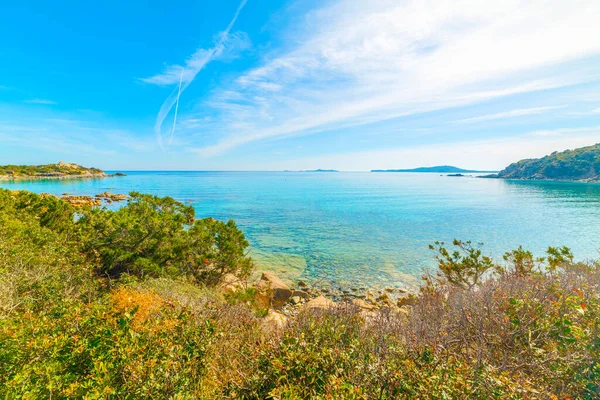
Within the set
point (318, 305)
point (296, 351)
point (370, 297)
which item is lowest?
point (370, 297)

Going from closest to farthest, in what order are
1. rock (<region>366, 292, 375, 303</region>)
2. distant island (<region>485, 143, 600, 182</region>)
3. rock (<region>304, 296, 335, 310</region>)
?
rock (<region>304, 296, 335, 310</region>), rock (<region>366, 292, 375, 303</region>), distant island (<region>485, 143, 600, 182</region>)

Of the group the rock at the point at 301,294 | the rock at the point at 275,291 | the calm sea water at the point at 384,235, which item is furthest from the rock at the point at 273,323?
the calm sea water at the point at 384,235

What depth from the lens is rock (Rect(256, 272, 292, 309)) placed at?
12.8 metres

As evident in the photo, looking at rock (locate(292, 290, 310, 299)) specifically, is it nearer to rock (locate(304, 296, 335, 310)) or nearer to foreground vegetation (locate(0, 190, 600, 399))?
rock (locate(304, 296, 335, 310))

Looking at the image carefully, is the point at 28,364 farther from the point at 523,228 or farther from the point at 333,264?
the point at 523,228

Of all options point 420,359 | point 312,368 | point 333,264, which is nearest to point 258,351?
point 312,368

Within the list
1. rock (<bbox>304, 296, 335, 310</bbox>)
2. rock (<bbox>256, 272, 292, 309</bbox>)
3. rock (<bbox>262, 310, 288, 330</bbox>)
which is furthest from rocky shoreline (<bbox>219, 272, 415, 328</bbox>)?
rock (<bbox>262, 310, 288, 330</bbox>)

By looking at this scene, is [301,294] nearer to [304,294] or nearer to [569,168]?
[304,294]

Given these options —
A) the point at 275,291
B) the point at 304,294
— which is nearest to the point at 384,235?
the point at 304,294

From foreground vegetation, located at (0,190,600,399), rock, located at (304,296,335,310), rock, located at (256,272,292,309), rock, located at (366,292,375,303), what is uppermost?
foreground vegetation, located at (0,190,600,399)

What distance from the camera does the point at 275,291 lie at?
1345 centimetres

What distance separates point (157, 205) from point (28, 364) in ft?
48.7

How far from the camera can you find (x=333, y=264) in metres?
18.2

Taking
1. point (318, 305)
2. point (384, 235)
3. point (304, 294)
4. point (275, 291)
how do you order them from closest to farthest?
1. point (318, 305)
2. point (275, 291)
3. point (304, 294)
4. point (384, 235)
